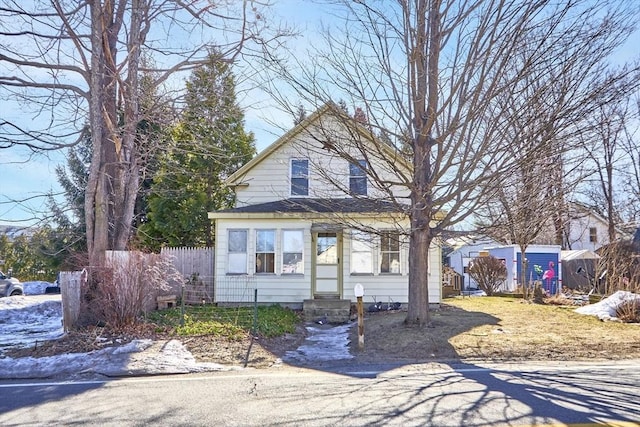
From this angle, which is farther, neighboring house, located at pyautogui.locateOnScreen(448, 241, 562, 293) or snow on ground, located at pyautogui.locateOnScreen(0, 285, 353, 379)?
neighboring house, located at pyautogui.locateOnScreen(448, 241, 562, 293)

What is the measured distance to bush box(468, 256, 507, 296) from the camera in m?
21.2

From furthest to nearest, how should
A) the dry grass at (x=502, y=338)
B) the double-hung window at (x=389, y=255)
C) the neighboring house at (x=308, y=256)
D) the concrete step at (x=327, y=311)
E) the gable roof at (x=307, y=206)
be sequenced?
the double-hung window at (x=389, y=255)
the neighboring house at (x=308, y=256)
the concrete step at (x=327, y=311)
the gable roof at (x=307, y=206)
the dry grass at (x=502, y=338)

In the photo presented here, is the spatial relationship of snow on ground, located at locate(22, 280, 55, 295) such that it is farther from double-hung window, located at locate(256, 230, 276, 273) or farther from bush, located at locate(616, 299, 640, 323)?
bush, located at locate(616, 299, 640, 323)

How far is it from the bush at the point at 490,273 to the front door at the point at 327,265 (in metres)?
9.45

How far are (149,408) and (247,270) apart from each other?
9.82m

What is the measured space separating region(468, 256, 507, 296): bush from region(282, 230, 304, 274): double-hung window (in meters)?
10.4

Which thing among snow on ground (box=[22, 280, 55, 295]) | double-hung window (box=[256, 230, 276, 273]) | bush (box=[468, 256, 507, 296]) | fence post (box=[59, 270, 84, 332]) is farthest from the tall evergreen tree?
bush (box=[468, 256, 507, 296])

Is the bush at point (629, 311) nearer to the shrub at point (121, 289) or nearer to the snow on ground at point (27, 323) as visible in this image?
the shrub at point (121, 289)

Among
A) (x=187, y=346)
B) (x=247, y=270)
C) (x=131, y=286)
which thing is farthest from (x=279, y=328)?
(x=247, y=270)

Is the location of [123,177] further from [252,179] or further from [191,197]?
[191,197]

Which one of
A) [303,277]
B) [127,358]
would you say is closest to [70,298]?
[127,358]

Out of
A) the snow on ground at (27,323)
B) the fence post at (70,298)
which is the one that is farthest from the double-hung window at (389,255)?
the snow on ground at (27,323)

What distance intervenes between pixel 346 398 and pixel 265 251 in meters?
9.83

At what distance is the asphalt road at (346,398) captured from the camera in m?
4.71
